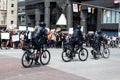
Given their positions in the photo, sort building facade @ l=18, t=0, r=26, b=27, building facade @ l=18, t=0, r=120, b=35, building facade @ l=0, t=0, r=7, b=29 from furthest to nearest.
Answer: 1. building facade @ l=0, t=0, r=7, b=29
2. building facade @ l=18, t=0, r=26, b=27
3. building facade @ l=18, t=0, r=120, b=35

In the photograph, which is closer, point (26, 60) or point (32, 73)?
point (32, 73)

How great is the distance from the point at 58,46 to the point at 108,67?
20.9m

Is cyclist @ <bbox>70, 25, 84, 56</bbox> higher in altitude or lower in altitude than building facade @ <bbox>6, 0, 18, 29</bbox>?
lower

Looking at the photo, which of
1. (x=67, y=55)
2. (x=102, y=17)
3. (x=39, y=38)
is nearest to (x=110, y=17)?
(x=102, y=17)

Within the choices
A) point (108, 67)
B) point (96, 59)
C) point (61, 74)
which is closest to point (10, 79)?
point (61, 74)

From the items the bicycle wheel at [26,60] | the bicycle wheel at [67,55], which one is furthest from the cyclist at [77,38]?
the bicycle wheel at [26,60]

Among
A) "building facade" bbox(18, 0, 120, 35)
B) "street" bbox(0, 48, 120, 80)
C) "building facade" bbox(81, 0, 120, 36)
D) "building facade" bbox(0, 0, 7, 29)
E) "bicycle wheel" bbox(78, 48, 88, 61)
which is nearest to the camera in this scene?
"street" bbox(0, 48, 120, 80)

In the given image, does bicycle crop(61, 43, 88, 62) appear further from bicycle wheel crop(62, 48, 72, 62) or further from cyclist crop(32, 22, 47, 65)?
cyclist crop(32, 22, 47, 65)

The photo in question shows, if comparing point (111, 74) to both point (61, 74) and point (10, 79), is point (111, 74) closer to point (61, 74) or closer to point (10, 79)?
point (61, 74)

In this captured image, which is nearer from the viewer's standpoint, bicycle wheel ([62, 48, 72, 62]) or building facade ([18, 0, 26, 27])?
bicycle wheel ([62, 48, 72, 62])

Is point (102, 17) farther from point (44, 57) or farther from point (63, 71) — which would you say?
point (63, 71)

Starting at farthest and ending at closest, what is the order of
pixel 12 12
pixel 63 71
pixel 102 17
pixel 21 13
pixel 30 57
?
pixel 12 12, pixel 21 13, pixel 102 17, pixel 30 57, pixel 63 71

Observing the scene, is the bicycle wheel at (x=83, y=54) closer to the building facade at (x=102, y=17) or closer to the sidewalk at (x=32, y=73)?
the sidewalk at (x=32, y=73)

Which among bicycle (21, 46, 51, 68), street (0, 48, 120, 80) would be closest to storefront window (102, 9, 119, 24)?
street (0, 48, 120, 80)
